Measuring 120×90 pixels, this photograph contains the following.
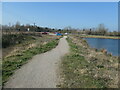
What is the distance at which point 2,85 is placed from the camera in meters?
6.05

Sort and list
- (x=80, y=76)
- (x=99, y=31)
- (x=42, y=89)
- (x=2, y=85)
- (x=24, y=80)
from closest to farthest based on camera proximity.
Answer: (x=42, y=89), (x=2, y=85), (x=24, y=80), (x=80, y=76), (x=99, y=31)

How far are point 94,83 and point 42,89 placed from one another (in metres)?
2.03

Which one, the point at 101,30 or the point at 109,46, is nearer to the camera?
the point at 109,46

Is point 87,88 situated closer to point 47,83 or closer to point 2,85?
point 47,83

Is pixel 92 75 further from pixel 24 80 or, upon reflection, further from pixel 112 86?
pixel 24 80

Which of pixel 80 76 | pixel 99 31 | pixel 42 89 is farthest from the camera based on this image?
pixel 99 31

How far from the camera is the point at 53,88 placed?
5762 millimetres

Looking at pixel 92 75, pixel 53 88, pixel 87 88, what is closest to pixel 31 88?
pixel 53 88

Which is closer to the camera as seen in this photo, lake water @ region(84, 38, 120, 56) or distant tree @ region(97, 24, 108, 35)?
lake water @ region(84, 38, 120, 56)

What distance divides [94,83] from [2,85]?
11.5 ft

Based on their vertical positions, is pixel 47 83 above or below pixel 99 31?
below

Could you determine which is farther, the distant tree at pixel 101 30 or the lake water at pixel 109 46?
the distant tree at pixel 101 30

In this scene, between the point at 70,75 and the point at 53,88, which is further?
the point at 70,75

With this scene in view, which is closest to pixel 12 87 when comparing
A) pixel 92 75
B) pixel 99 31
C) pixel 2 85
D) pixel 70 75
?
pixel 2 85
